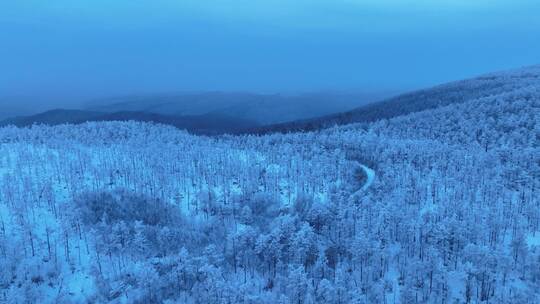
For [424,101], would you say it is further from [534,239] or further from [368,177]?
[534,239]

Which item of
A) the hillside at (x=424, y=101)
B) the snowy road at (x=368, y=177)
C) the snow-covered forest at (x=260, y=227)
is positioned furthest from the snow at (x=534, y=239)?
the hillside at (x=424, y=101)

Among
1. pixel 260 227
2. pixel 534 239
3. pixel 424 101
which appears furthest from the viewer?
pixel 424 101

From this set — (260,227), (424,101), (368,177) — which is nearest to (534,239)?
(260,227)

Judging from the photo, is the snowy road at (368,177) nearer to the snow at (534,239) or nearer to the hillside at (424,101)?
the snow at (534,239)

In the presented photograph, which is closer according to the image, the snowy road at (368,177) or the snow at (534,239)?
the snow at (534,239)

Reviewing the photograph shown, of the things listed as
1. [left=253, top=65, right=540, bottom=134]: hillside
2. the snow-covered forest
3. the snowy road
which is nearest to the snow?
the snow-covered forest

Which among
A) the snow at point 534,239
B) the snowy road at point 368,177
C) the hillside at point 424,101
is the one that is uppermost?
the hillside at point 424,101

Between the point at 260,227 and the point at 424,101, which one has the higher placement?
the point at 424,101

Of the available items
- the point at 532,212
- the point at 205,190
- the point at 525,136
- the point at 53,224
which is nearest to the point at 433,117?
the point at 525,136

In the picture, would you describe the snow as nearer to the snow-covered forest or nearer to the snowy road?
the snow-covered forest
